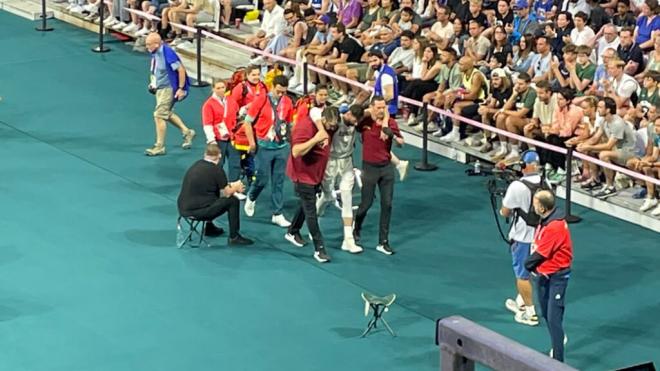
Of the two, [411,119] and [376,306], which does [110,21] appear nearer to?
[411,119]

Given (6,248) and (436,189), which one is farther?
(436,189)

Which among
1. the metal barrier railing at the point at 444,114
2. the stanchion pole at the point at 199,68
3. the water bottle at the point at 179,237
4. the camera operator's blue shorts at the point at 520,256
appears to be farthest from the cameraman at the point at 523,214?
the stanchion pole at the point at 199,68

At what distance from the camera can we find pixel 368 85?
1698 centimetres

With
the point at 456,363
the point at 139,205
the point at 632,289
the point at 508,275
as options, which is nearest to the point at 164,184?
the point at 139,205

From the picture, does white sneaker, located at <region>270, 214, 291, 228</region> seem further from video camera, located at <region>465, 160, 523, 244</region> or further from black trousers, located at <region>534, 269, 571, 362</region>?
black trousers, located at <region>534, 269, 571, 362</region>

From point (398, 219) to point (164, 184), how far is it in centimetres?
326

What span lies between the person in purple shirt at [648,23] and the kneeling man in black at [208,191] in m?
6.68

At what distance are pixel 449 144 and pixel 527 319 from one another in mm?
5684

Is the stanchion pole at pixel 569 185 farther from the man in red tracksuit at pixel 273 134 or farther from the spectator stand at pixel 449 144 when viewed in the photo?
the man in red tracksuit at pixel 273 134

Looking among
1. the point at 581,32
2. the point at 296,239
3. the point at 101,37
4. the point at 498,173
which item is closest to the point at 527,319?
the point at 296,239

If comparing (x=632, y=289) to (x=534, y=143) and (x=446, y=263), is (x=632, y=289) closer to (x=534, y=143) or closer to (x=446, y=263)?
(x=446, y=263)

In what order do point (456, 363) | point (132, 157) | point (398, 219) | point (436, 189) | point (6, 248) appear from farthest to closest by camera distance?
point (132, 157) < point (436, 189) < point (398, 219) < point (6, 248) < point (456, 363)

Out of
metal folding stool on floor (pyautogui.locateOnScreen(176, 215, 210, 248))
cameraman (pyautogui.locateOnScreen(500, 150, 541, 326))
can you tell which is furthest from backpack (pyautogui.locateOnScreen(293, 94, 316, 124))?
cameraman (pyautogui.locateOnScreen(500, 150, 541, 326))

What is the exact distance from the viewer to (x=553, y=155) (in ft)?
49.5
